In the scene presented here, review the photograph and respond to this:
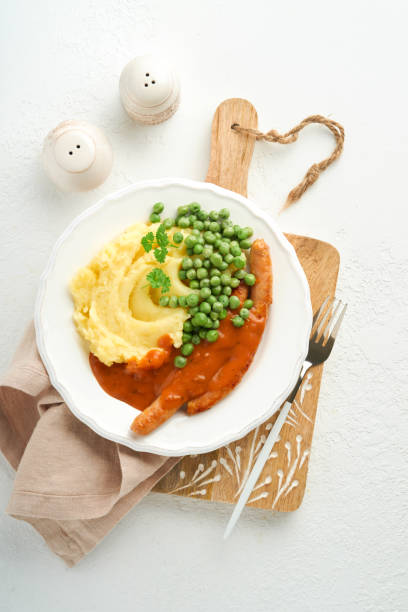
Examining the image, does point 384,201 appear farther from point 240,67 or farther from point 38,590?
point 38,590

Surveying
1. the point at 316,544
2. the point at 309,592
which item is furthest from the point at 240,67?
the point at 309,592

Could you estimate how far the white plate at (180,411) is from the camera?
3.78 m

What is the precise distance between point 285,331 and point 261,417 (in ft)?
2.13

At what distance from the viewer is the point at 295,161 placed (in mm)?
4391

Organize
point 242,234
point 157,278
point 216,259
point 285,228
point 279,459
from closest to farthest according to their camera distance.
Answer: point 157,278
point 216,259
point 242,234
point 279,459
point 285,228

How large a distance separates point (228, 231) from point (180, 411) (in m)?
1.38

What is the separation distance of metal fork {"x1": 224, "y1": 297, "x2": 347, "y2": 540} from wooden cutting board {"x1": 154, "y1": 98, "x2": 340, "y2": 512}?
0.10m

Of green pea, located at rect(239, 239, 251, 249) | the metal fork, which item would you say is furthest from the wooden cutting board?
green pea, located at rect(239, 239, 251, 249)

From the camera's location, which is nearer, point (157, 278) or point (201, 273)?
point (157, 278)

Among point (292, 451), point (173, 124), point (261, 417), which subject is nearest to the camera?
point (261, 417)

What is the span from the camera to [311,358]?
4012 millimetres

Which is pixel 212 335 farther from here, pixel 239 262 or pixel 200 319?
pixel 239 262

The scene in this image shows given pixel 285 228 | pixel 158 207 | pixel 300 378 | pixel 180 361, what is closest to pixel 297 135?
pixel 285 228

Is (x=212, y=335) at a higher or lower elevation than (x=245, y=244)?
lower
